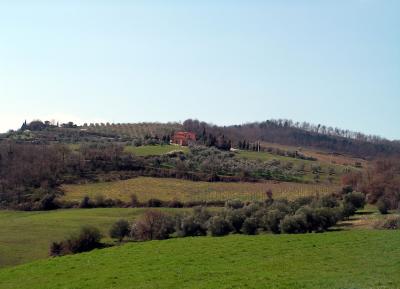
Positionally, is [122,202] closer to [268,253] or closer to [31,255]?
[31,255]

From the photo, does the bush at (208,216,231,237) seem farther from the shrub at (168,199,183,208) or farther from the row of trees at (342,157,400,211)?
the shrub at (168,199,183,208)

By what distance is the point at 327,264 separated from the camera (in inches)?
890

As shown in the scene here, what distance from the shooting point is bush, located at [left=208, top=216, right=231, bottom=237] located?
142 feet

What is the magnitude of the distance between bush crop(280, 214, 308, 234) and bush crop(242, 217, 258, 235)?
3.64 m

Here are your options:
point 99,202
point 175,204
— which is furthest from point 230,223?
point 99,202

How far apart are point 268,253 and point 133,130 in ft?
→ 528

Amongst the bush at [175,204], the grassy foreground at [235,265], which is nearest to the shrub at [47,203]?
the bush at [175,204]

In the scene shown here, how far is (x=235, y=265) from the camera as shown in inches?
970

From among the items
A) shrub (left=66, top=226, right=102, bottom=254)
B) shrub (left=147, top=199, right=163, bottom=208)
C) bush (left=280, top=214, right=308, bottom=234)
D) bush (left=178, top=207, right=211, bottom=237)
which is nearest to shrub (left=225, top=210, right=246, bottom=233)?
bush (left=178, top=207, right=211, bottom=237)

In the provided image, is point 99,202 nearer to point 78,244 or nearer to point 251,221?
point 78,244

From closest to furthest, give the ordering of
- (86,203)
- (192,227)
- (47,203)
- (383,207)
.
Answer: (192,227) → (383,207) → (47,203) → (86,203)

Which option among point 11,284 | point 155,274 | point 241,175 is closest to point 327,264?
point 155,274

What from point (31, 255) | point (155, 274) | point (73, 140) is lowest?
point (31, 255)

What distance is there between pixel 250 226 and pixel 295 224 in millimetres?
4687
